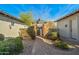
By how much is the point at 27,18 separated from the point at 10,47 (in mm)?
1091

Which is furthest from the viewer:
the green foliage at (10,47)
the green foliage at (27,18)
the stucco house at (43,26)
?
the stucco house at (43,26)

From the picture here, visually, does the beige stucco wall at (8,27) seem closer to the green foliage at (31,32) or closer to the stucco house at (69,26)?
the green foliage at (31,32)

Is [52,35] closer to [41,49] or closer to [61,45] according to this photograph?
[61,45]

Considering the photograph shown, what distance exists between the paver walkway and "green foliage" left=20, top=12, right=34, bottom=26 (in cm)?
59

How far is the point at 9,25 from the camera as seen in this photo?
6.97 m

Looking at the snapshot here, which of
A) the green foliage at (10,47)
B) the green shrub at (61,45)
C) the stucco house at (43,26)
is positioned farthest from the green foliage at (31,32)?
the green shrub at (61,45)

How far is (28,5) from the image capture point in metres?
6.84

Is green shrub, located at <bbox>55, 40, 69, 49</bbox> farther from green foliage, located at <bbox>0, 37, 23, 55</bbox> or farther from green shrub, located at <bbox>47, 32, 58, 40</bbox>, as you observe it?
green foliage, located at <bbox>0, 37, 23, 55</bbox>

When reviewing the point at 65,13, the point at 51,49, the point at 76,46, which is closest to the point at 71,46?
the point at 76,46

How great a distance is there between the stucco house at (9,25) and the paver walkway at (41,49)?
0.47m

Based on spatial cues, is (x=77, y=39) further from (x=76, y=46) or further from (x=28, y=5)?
(x=28, y=5)

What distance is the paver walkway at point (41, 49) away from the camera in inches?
269

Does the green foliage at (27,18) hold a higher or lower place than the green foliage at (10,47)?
higher

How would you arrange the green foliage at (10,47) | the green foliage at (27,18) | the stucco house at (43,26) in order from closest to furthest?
the green foliage at (10,47)
the green foliage at (27,18)
the stucco house at (43,26)
